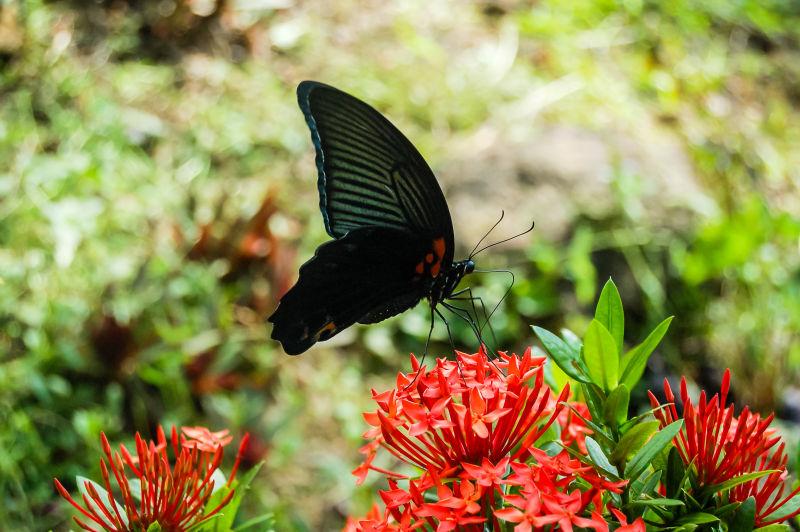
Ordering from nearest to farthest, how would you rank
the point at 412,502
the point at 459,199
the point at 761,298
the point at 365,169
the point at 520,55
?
the point at 412,502, the point at 365,169, the point at 761,298, the point at 459,199, the point at 520,55

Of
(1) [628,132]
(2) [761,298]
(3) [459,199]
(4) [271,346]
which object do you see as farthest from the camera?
(1) [628,132]

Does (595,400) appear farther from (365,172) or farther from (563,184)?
(563,184)

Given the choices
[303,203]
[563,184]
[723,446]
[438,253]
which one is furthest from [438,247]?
[303,203]

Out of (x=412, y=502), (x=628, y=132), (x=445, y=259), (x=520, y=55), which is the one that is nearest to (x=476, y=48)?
(x=520, y=55)

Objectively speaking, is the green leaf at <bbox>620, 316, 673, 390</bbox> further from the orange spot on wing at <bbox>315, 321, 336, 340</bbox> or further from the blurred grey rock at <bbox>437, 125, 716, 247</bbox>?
the blurred grey rock at <bbox>437, 125, 716, 247</bbox>

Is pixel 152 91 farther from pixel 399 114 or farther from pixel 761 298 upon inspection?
pixel 761 298

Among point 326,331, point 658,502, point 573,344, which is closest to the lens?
point 658,502
